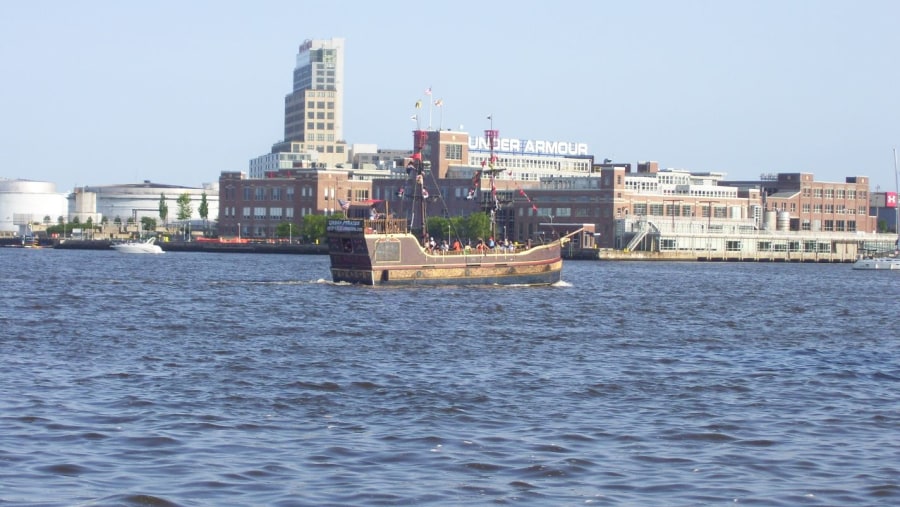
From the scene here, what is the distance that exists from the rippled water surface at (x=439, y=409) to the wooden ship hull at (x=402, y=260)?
22.3 m

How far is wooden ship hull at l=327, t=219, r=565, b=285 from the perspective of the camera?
9244 cm

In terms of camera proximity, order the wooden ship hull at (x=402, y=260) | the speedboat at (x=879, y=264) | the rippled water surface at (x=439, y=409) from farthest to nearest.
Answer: the speedboat at (x=879, y=264)
the wooden ship hull at (x=402, y=260)
the rippled water surface at (x=439, y=409)

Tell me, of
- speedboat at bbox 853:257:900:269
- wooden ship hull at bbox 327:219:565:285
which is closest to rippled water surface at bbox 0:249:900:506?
wooden ship hull at bbox 327:219:565:285

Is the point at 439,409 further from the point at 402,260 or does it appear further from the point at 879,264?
the point at 879,264

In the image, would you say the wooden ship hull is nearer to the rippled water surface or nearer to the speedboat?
the rippled water surface

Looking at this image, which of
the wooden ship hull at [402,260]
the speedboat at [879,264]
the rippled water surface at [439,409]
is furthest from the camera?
the speedboat at [879,264]

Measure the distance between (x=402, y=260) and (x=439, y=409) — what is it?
194ft

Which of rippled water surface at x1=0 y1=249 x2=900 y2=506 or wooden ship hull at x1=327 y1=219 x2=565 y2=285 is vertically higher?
wooden ship hull at x1=327 y1=219 x2=565 y2=285

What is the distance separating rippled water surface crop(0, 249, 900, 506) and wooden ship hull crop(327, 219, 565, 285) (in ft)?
73.3

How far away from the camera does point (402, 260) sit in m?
93.9

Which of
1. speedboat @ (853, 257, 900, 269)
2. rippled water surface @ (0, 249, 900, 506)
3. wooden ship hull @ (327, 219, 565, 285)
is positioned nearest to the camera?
rippled water surface @ (0, 249, 900, 506)

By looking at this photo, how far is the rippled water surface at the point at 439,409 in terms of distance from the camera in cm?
2620

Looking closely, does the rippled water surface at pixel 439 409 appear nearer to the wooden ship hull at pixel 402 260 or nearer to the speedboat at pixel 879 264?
the wooden ship hull at pixel 402 260

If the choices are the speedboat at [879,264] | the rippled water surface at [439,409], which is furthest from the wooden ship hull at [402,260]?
the speedboat at [879,264]
